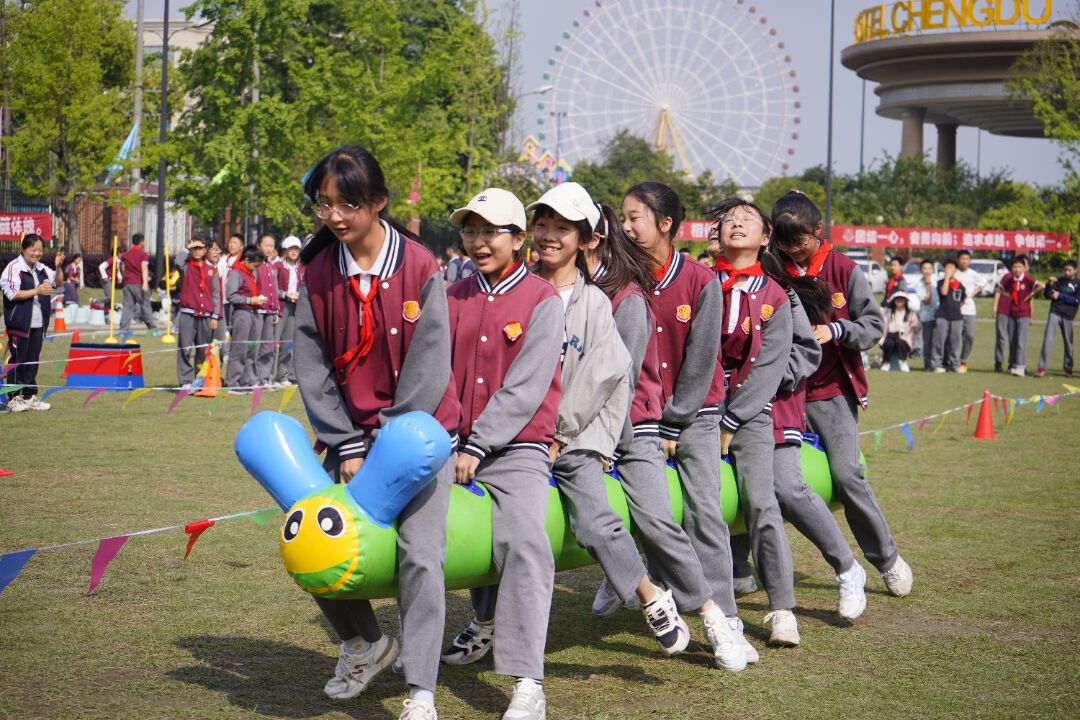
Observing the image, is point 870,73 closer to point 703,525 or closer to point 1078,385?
point 1078,385

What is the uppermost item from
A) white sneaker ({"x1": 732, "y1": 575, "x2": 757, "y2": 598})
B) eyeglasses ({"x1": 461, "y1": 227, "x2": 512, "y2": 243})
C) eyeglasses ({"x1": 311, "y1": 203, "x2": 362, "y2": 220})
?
eyeglasses ({"x1": 311, "y1": 203, "x2": 362, "y2": 220})

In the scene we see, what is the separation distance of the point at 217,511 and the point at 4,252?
27.8 metres

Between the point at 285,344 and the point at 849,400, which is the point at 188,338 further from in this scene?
the point at 849,400

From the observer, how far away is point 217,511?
8375 millimetres

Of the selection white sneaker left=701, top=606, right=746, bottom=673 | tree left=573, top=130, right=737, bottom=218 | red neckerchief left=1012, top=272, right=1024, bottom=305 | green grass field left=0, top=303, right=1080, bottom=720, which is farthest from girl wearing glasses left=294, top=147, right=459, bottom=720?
tree left=573, top=130, right=737, bottom=218

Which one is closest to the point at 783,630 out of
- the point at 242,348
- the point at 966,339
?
the point at 242,348

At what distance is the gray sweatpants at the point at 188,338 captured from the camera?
1595 cm

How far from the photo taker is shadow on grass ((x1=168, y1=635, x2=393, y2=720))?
4.77 m

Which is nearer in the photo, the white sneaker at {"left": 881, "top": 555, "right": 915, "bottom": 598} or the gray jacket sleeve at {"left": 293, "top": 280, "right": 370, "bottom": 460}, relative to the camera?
the gray jacket sleeve at {"left": 293, "top": 280, "right": 370, "bottom": 460}

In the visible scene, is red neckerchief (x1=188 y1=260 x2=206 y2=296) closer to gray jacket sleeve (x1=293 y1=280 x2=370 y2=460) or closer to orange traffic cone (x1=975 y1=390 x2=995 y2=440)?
orange traffic cone (x1=975 y1=390 x2=995 y2=440)

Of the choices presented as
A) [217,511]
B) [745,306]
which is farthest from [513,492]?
[217,511]

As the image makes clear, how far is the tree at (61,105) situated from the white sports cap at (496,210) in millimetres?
32361

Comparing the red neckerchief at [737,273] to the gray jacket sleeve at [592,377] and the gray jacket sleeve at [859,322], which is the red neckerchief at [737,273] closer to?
the gray jacket sleeve at [859,322]

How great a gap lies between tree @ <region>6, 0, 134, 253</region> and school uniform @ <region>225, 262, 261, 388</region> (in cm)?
2083
